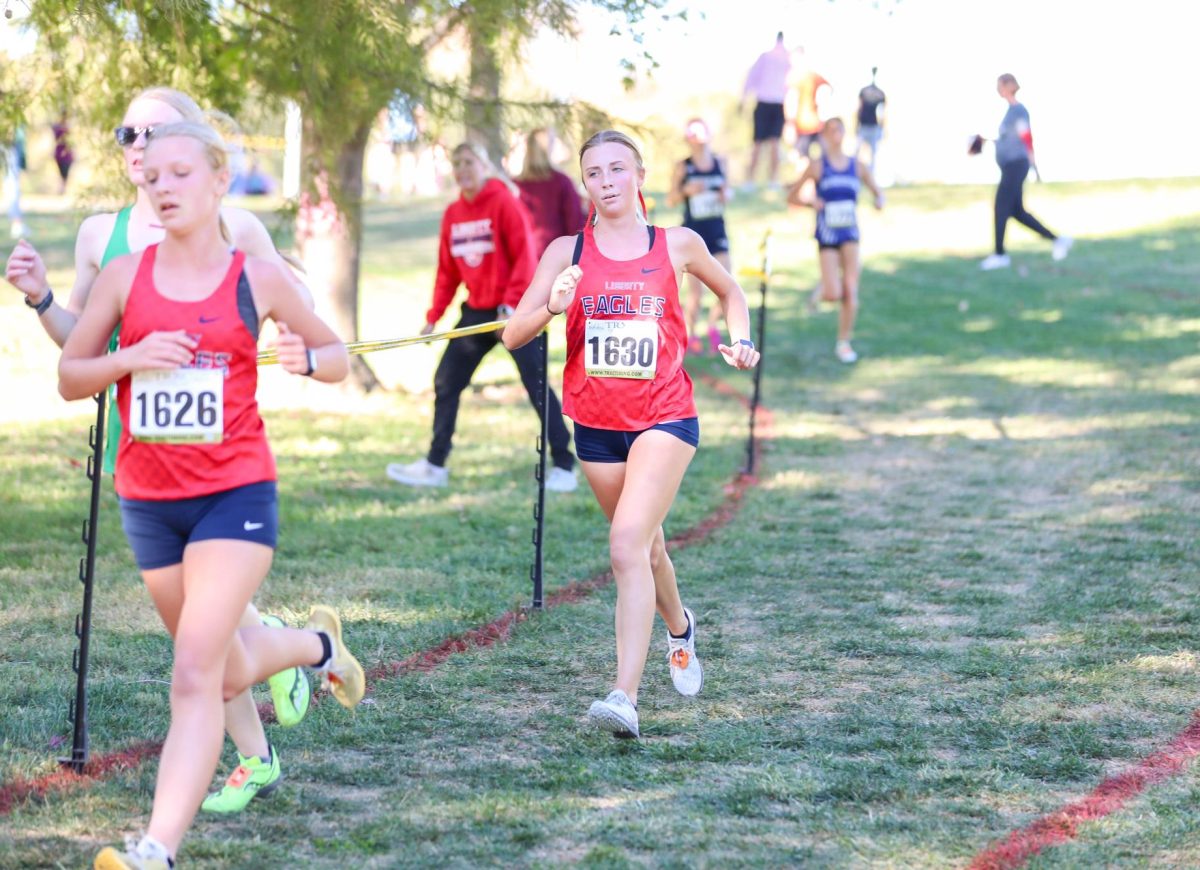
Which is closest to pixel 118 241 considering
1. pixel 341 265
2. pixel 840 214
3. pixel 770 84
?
pixel 341 265

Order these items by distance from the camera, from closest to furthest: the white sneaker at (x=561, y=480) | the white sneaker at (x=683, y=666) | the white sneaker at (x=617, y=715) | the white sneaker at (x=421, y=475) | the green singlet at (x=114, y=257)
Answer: the green singlet at (x=114, y=257) → the white sneaker at (x=617, y=715) → the white sneaker at (x=683, y=666) → the white sneaker at (x=561, y=480) → the white sneaker at (x=421, y=475)

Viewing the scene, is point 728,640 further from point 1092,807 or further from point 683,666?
point 1092,807

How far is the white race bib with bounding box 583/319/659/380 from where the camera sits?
5.02 meters

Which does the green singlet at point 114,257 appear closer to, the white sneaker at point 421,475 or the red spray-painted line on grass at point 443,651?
the red spray-painted line on grass at point 443,651

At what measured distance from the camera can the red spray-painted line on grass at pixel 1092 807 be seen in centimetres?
392

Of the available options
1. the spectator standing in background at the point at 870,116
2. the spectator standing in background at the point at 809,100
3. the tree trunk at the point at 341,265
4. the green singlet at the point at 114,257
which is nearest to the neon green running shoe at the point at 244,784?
the green singlet at the point at 114,257

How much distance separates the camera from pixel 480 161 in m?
9.33

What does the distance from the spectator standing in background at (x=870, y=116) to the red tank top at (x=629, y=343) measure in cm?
1753

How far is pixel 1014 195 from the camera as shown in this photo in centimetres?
1589

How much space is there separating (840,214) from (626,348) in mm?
9273

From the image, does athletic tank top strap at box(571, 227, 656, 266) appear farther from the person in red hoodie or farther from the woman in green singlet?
the person in red hoodie

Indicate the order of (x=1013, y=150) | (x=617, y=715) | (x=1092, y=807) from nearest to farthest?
(x=1092, y=807) → (x=617, y=715) → (x=1013, y=150)

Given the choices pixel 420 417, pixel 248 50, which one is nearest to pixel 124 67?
pixel 248 50

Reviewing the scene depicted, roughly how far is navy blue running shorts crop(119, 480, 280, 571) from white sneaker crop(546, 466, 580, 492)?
19.2ft
